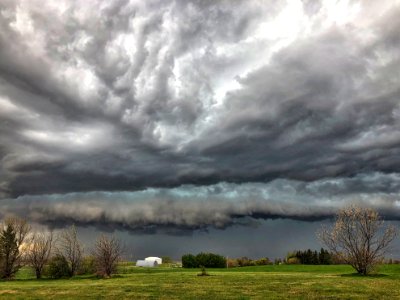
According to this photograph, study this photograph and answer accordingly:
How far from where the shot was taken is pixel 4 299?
37688 millimetres

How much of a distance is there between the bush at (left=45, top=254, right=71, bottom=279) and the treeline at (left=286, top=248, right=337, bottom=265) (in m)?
84.2

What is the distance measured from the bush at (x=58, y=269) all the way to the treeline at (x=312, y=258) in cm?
8420

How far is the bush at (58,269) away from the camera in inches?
3570

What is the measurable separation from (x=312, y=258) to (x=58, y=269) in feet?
299

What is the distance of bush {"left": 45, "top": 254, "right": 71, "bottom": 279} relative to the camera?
3570 inches

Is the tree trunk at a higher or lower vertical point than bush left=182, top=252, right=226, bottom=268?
lower

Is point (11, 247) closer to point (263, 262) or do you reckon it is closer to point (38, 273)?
point (38, 273)

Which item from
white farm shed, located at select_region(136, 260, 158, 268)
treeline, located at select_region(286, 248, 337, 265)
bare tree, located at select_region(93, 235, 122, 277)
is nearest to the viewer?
bare tree, located at select_region(93, 235, 122, 277)

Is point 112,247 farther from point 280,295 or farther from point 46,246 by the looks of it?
point 280,295

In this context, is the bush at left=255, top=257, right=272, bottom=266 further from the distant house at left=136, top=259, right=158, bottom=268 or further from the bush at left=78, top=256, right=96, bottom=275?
the bush at left=78, top=256, right=96, bottom=275

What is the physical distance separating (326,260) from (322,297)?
120 meters

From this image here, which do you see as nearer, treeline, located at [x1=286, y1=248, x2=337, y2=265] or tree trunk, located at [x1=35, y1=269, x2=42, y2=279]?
tree trunk, located at [x1=35, y1=269, x2=42, y2=279]

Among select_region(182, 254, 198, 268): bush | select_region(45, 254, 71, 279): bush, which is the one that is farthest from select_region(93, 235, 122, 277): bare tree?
select_region(182, 254, 198, 268): bush

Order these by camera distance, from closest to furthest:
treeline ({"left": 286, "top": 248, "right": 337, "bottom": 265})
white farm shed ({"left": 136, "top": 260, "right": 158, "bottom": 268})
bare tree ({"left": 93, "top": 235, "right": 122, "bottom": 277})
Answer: bare tree ({"left": 93, "top": 235, "right": 122, "bottom": 277})
treeline ({"left": 286, "top": 248, "right": 337, "bottom": 265})
white farm shed ({"left": 136, "top": 260, "right": 158, "bottom": 268})
